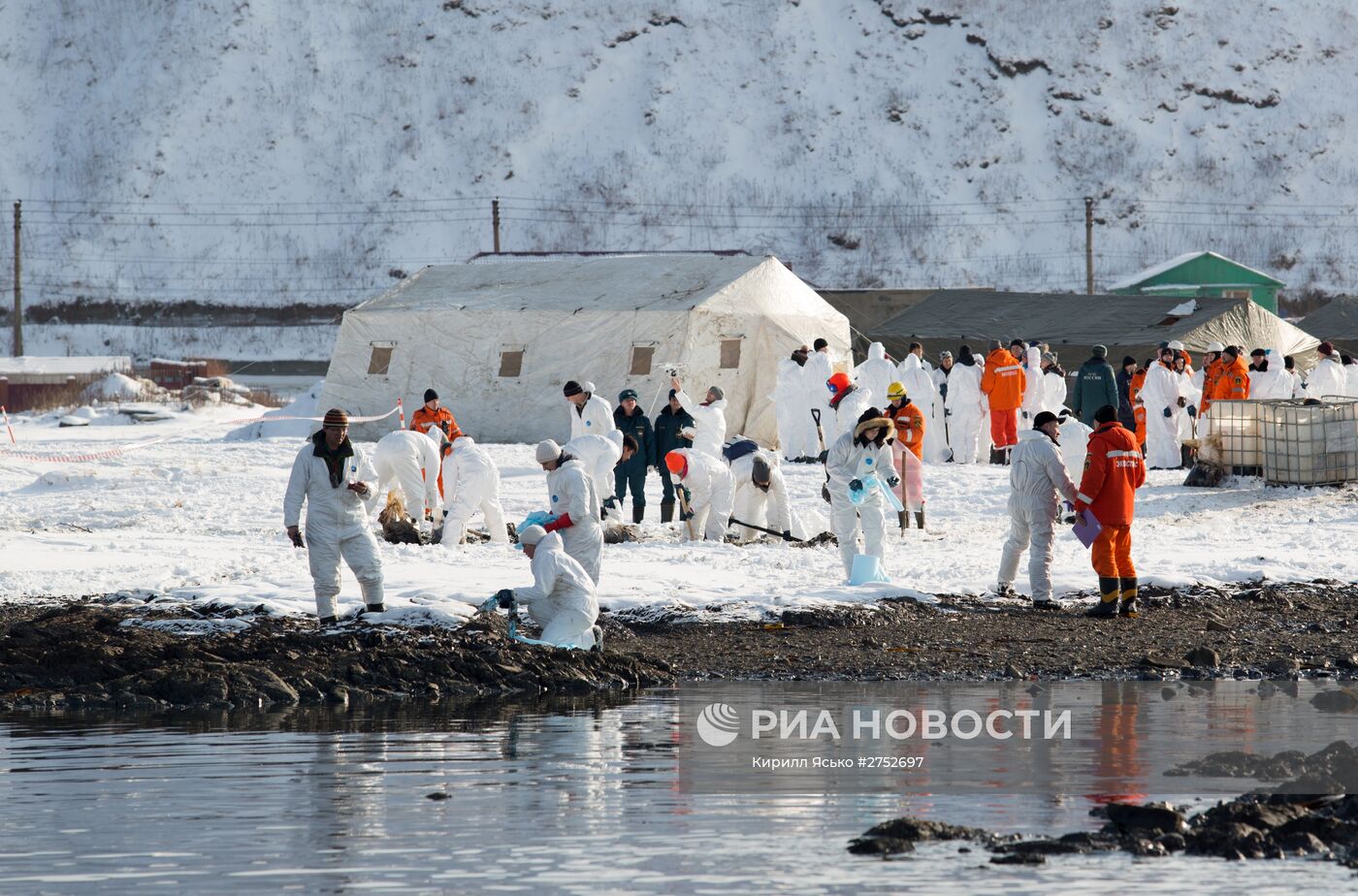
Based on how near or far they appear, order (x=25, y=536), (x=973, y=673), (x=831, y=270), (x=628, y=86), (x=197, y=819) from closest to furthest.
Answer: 1. (x=197, y=819)
2. (x=973, y=673)
3. (x=25, y=536)
4. (x=831, y=270)
5. (x=628, y=86)

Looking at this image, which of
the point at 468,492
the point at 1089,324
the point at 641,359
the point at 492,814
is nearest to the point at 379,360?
the point at 641,359

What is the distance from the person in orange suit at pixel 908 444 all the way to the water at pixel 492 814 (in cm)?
765

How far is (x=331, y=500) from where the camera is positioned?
11453 millimetres

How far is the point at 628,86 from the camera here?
222 feet

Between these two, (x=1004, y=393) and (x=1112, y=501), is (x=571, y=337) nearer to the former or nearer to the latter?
(x=1004, y=393)

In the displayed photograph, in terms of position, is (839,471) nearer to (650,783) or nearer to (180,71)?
(650,783)

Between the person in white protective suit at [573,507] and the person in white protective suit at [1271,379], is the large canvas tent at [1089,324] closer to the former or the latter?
the person in white protective suit at [1271,379]

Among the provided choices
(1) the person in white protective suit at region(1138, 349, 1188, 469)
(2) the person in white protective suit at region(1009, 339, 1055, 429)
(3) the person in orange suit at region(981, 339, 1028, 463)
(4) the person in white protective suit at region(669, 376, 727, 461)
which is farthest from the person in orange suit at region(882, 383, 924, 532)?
(2) the person in white protective suit at region(1009, 339, 1055, 429)

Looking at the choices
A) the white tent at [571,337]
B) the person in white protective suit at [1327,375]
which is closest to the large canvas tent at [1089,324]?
the white tent at [571,337]

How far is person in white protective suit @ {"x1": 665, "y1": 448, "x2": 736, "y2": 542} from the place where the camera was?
16109 millimetres

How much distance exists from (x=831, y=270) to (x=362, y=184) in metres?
16.8

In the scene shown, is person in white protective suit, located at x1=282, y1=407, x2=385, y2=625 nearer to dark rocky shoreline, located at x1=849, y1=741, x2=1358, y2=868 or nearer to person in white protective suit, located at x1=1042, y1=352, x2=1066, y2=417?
dark rocky shoreline, located at x1=849, y1=741, x2=1358, y2=868

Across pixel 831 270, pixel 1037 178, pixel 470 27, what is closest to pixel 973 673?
pixel 831 270

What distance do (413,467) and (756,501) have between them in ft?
10.1
